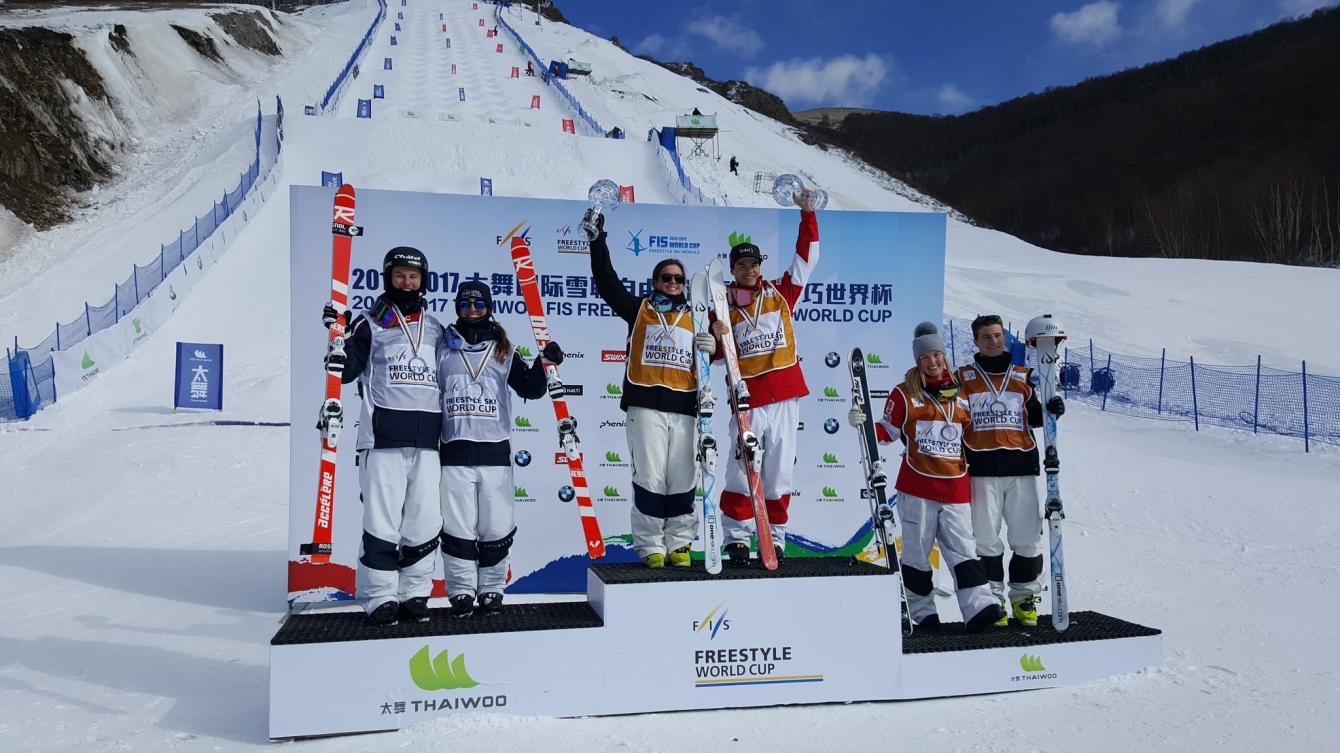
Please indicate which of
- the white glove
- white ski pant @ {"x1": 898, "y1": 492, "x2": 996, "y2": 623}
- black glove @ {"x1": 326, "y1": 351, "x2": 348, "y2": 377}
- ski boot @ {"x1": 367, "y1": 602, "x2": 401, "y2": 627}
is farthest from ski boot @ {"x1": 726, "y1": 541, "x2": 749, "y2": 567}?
black glove @ {"x1": 326, "y1": 351, "x2": 348, "y2": 377}

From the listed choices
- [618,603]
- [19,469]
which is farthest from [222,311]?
[618,603]

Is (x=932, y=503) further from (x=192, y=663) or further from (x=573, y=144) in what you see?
(x=573, y=144)

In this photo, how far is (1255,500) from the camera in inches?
383

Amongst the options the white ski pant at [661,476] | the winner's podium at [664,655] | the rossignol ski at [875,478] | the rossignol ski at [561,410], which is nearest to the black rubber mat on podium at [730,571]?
the winner's podium at [664,655]

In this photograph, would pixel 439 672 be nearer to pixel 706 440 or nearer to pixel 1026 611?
pixel 706 440

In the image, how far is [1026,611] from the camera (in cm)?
491

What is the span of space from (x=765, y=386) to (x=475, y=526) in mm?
Result: 1813

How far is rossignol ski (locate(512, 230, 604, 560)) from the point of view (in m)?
4.84

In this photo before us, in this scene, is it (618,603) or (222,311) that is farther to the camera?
(222,311)

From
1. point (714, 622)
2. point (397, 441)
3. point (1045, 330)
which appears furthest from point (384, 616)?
point (1045, 330)

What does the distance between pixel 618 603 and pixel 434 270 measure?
3.19 meters

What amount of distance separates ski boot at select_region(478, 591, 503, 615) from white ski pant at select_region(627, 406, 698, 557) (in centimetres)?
79

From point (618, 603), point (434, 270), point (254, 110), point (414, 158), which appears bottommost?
point (618, 603)

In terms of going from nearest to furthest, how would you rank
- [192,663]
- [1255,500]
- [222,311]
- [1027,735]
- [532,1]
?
1. [1027,735]
2. [192,663]
3. [1255,500]
4. [222,311]
5. [532,1]
